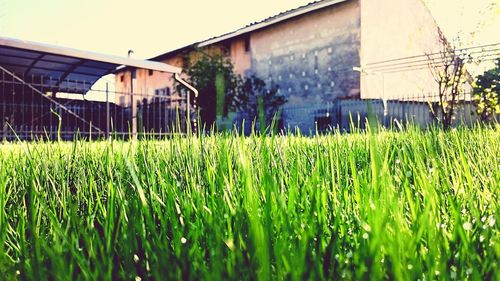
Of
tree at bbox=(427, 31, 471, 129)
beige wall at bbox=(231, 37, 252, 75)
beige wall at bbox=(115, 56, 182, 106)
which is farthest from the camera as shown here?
beige wall at bbox=(115, 56, 182, 106)

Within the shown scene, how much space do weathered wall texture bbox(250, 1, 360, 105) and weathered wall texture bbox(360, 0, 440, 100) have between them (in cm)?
46

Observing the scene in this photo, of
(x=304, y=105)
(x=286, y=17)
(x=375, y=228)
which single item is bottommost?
(x=375, y=228)

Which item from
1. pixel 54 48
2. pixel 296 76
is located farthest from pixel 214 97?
pixel 54 48

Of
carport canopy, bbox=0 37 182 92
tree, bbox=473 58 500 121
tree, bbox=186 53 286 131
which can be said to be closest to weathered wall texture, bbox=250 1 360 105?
tree, bbox=186 53 286 131

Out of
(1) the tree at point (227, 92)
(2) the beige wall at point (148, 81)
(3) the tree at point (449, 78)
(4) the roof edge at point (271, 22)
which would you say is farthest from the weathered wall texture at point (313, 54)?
(2) the beige wall at point (148, 81)

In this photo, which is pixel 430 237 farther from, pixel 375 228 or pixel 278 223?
pixel 278 223

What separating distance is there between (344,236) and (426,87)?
698 inches

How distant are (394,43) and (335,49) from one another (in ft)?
8.28

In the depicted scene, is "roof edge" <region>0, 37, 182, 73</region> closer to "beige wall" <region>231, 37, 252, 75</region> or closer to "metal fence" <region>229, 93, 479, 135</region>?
"metal fence" <region>229, 93, 479, 135</region>

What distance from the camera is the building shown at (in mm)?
14258

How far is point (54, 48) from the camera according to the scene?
8.38 m

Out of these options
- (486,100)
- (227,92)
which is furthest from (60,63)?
(486,100)

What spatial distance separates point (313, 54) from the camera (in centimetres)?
1562

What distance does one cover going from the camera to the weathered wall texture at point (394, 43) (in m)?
14.3
